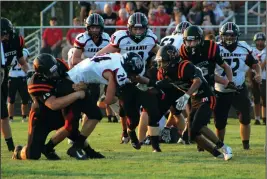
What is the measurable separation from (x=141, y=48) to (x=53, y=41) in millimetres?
7933

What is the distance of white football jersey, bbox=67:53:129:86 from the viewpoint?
969 centimetres

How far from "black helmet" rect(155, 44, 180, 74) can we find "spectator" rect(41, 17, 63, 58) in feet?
30.2

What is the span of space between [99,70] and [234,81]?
7.81 ft

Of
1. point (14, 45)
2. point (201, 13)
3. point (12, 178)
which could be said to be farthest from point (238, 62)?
point (201, 13)

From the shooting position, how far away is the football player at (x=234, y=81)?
11.3 metres

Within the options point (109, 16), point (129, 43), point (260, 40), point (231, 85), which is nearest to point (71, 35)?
point (109, 16)

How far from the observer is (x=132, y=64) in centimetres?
978

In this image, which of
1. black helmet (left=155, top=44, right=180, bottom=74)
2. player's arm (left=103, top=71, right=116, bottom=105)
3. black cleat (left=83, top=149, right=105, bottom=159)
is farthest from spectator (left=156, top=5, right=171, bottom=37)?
player's arm (left=103, top=71, right=116, bottom=105)

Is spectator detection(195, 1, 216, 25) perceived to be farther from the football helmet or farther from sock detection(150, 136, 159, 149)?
sock detection(150, 136, 159, 149)

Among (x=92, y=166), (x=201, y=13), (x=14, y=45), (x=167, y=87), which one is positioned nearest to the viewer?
(x=92, y=166)

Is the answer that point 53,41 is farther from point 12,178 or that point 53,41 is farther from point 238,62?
point 12,178

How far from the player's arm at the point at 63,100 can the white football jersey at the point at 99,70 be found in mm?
308

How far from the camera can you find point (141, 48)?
456 inches

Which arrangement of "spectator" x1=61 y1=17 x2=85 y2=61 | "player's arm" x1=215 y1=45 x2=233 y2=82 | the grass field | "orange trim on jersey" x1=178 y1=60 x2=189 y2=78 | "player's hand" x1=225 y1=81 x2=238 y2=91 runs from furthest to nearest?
1. "spectator" x1=61 y1=17 x2=85 y2=61
2. "player's hand" x1=225 y1=81 x2=238 y2=91
3. "player's arm" x1=215 y1=45 x2=233 y2=82
4. "orange trim on jersey" x1=178 y1=60 x2=189 y2=78
5. the grass field
